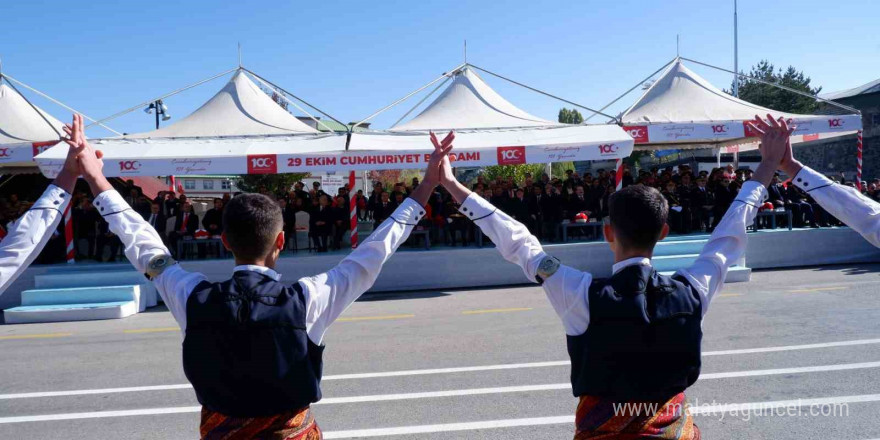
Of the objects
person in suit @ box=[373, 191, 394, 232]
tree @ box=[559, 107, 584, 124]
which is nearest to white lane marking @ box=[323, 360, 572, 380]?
person in suit @ box=[373, 191, 394, 232]

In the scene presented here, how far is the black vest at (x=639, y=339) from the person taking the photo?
2045mm

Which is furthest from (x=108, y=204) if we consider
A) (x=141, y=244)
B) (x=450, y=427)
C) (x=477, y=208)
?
(x=450, y=427)

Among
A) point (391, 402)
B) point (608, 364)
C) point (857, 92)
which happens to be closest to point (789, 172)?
point (608, 364)

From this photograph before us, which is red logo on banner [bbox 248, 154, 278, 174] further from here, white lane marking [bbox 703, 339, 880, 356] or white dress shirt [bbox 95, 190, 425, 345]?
white dress shirt [bbox 95, 190, 425, 345]

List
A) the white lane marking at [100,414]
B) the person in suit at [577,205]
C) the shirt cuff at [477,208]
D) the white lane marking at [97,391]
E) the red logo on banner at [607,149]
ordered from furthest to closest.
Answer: the person in suit at [577,205] → the red logo on banner at [607,149] → the white lane marking at [97,391] → the white lane marking at [100,414] → the shirt cuff at [477,208]

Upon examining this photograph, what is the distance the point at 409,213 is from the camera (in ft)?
8.60

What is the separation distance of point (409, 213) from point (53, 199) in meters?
1.50

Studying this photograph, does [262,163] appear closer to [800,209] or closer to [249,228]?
[249,228]

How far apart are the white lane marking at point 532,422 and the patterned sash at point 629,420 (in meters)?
2.90

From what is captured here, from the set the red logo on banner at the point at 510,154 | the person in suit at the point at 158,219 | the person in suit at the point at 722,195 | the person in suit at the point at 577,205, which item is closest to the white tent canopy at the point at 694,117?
the person in suit at the point at 722,195

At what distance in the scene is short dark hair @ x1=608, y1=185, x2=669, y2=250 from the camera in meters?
2.23

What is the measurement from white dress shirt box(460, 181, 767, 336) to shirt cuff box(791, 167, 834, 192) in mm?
233

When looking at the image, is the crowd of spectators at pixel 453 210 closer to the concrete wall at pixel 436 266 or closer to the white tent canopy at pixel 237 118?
the concrete wall at pixel 436 266

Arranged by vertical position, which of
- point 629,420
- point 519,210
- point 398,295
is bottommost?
point 398,295
